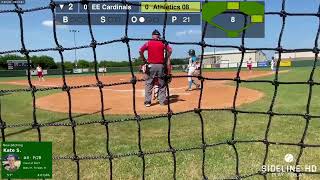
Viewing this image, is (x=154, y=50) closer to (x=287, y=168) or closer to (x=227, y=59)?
(x=287, y=168)

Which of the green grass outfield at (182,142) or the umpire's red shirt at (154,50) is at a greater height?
the umpire's red shirt at (154,50)

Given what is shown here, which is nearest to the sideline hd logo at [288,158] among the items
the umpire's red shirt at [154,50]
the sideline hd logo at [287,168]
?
the sideline hd logo at [287,168]

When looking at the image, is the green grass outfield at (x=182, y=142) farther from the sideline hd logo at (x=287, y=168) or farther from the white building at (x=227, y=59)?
the white building at (x=227, y=59)

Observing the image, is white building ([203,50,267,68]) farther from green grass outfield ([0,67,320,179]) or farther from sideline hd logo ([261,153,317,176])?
sideline hd logo ([261,153,317,176])

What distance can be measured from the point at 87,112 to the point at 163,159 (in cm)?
413

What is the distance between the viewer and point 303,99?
8883 millimetres

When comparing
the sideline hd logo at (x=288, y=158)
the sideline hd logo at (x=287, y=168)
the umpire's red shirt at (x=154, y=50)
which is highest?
the umpire's red shirt at (x=154, y=50)

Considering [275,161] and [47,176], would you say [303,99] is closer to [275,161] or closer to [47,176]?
[275,161]

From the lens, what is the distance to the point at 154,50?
7195 mm

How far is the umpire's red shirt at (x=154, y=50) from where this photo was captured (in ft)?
23.0

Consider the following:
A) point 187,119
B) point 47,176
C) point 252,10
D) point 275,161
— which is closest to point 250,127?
point 187,119

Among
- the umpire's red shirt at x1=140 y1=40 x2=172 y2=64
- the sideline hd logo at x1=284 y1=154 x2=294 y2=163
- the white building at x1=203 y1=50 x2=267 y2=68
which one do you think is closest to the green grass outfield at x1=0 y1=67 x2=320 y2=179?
the sideline hd logo at x1=284 y1=154 x2=294 y2=163

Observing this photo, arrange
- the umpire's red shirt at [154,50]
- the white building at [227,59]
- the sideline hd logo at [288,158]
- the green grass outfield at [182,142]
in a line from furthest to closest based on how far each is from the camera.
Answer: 1. the white building at [227,59]
2. the umpire's red shirt at [154,50]
3. the sideline hd logo at [288,158]
4. the green grass outfield at [182,142]

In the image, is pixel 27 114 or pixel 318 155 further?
pixel 27 114
